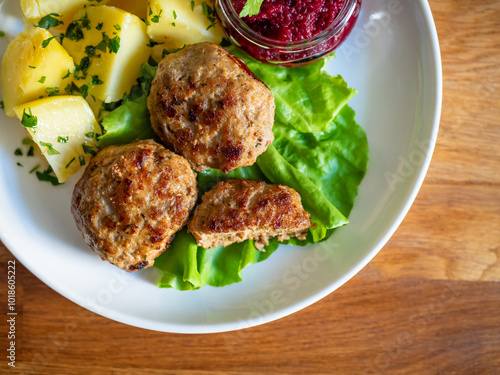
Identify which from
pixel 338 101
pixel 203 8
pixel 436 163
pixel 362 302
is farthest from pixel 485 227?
pixel 203 8

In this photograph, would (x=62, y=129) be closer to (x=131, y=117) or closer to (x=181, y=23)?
(x=131, y=117)

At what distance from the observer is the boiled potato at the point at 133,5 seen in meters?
3.13

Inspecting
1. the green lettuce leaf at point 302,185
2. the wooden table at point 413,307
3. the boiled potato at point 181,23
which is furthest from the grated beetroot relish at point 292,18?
the wooden table at point 413,307

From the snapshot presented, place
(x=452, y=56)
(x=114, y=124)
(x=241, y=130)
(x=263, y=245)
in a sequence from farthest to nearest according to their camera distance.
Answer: (x=452, y=56) < (x=263, y=245) < (x=114, y=124) < (x=241, y=130)

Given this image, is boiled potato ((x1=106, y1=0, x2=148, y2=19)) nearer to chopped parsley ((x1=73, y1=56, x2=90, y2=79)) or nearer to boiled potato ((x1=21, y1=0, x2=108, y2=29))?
boiled potato ((x1=21, y1=0, x2=108, y2=29))

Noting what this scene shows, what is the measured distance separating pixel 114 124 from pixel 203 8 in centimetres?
101

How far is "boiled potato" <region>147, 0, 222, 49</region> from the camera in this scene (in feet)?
9.74

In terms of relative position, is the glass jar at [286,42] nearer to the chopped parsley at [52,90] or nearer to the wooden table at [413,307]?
the wooden table at [413,307]

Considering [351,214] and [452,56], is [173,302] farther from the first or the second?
[452,56]

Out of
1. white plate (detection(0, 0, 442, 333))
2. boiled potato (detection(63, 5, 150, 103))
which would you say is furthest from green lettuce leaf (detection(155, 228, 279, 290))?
boiled potato (detection(63, 5, 150, 103))

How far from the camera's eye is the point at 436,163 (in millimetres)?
3666

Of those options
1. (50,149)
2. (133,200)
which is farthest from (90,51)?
(133,200)

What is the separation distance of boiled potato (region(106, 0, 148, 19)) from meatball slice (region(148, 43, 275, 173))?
1.82 ft

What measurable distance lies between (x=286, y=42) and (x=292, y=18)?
159 millimetres
